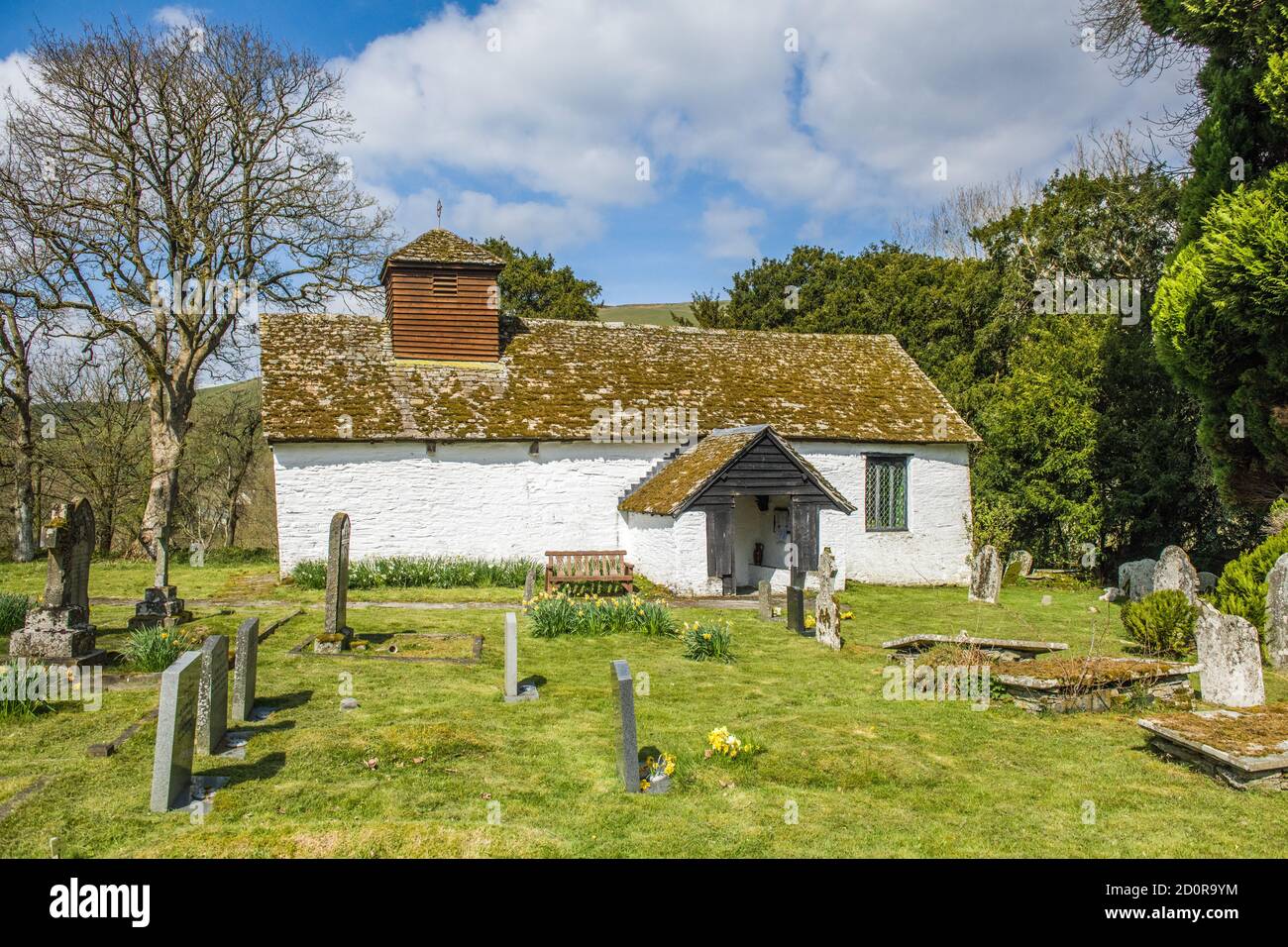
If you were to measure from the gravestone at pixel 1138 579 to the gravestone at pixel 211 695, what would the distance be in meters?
17.8

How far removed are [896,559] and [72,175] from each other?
24.8 metres

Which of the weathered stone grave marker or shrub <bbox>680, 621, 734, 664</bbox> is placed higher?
the weathered stone grave marker

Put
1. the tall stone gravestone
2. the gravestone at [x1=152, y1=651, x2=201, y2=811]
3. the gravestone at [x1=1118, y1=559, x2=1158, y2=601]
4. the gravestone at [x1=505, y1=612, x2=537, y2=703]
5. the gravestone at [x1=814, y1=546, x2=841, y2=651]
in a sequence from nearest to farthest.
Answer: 1. the gravestone at [x1=152, y1=651, x2=201, y2=811]
2. the gravestone at [x1=505, y1=612, x2=537, y2=703]
3. the tall stone gravestone
4. the gravestone at [x1=814, y1=546, x2=841, y2=651]
5. the gravestone at [x1=1118, y1=559, x2=1158, y2=601]

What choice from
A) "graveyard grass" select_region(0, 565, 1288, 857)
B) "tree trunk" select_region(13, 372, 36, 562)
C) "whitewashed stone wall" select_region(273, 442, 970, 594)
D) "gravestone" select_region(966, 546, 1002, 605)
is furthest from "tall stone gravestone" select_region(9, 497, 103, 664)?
"tree trunk" select_region(13, 372, 36, 562)

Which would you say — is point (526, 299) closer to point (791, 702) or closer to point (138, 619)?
point (138, 619)

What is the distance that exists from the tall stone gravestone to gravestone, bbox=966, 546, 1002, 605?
56.2 ft

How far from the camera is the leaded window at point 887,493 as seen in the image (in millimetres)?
22641

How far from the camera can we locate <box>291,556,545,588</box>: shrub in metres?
18.7

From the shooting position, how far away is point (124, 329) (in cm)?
2236

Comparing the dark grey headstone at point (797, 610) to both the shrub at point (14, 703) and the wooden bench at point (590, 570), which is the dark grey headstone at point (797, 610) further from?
the shrub at point (14, 703)

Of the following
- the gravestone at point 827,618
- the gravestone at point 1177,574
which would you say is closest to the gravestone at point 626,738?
the gravestone at point 827,618

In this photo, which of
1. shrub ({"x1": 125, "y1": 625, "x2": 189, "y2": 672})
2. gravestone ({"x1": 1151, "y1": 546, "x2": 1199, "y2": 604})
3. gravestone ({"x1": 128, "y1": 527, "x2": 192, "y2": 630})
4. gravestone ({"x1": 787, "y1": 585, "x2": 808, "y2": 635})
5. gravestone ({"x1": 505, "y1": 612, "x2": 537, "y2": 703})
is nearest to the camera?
gravestone ({"x1": 505, "y1": 612, "x2": 537, "y2": 703})

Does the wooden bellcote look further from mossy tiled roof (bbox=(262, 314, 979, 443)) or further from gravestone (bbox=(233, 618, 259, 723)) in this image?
gravestone (bbox=(233, 618, 259, 723))

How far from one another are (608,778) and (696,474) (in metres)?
11.5
